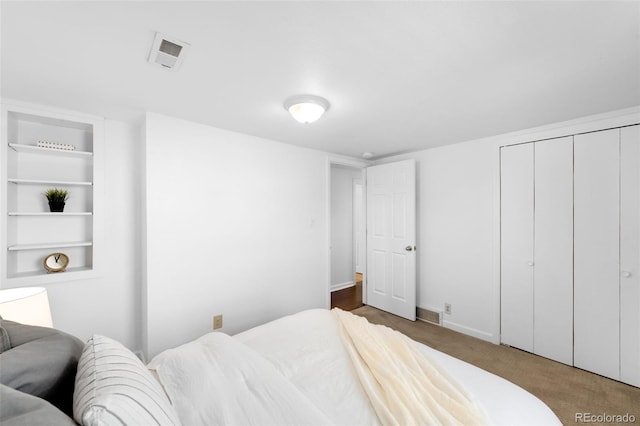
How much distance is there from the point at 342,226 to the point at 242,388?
4.21 m

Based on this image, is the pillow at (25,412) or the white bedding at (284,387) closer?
the pillow at (25,412)

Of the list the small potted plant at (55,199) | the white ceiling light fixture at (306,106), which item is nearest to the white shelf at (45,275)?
the small potted plant at (55,199)

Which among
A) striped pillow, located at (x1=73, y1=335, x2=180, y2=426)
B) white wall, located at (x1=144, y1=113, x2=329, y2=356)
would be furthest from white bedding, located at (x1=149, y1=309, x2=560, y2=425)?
white wall, located at (x1=144, y1=113, x2=329, y2=356)

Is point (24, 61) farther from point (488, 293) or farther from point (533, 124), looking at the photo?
point (488, 293)

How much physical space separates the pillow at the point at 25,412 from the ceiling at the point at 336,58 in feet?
4.52

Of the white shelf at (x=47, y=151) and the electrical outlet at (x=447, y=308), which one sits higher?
the white shelf at (x=47, y=151)

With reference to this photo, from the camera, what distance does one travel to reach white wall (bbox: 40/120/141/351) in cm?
232

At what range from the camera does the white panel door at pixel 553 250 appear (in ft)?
8.29

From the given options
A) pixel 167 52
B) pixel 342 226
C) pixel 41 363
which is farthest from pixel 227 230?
pixel 342 226

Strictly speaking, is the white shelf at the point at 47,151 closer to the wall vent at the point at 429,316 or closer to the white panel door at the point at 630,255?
the wall vent at the point at 429,316

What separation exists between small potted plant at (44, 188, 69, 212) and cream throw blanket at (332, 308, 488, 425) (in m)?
2.52

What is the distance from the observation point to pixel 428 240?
11.8ft

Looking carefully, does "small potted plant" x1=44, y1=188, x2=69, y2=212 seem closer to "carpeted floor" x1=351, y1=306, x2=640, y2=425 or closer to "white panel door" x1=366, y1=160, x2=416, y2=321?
"white panel door" x1=366, y1=160, x2=416, y2=321

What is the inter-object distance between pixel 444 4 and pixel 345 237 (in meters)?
4.42
